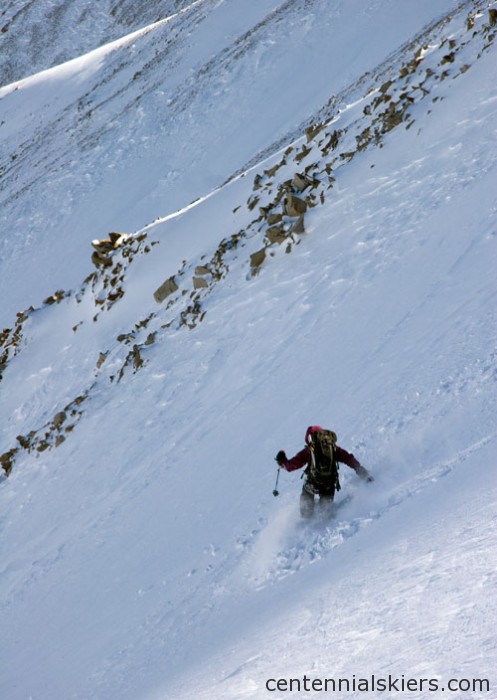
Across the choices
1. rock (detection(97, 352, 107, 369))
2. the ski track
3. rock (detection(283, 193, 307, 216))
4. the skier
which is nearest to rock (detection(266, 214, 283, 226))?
rock (detection(283, 193, 307, 216))

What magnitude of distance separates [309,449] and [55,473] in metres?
9.79

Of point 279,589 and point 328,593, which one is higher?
point 328,593

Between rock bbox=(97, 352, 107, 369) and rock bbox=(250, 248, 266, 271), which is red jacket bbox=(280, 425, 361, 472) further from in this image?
rock bbox=(97, 352, 107, 369)

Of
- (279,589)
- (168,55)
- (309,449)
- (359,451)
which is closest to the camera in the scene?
(279,589)

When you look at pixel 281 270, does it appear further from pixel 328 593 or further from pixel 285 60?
pixel 285 60

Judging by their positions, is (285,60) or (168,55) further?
(168,55)

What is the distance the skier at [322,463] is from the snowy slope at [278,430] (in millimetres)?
351

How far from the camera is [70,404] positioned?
19.2m

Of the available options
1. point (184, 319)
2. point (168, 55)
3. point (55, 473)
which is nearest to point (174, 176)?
point (168, 55)

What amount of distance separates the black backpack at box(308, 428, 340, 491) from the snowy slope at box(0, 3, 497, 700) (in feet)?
1.60

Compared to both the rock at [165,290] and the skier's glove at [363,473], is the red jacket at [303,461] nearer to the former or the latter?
the skier's glove at [363,473]

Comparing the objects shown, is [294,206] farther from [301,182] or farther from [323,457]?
[323,457]

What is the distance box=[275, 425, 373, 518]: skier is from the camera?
342 inches

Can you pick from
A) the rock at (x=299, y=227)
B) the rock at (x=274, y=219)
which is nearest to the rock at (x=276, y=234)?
the rock at (x=299, y=227)
